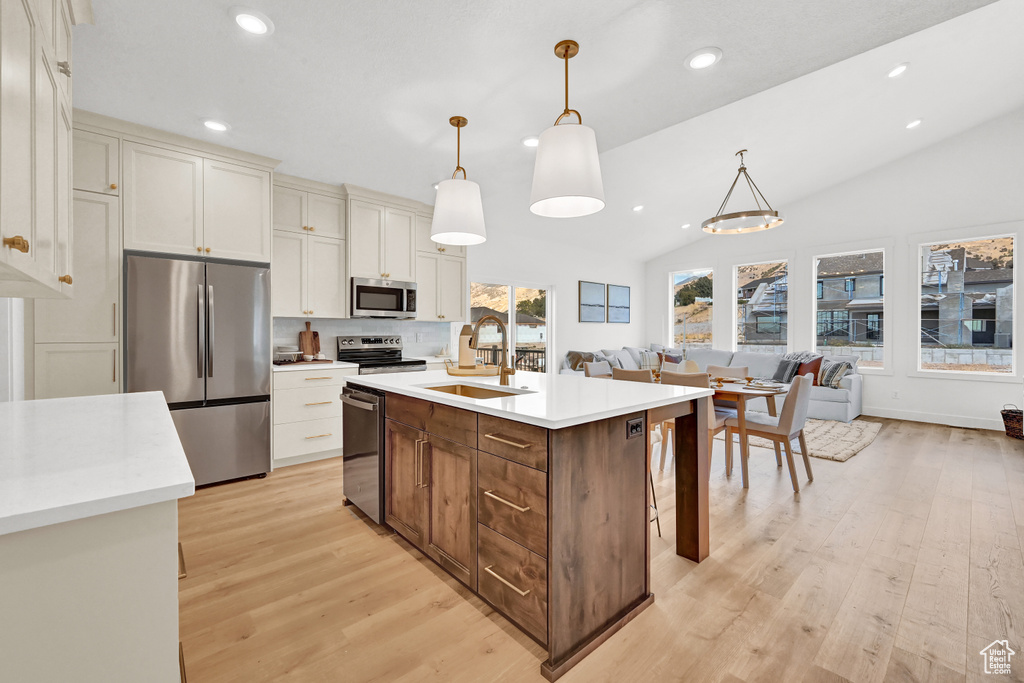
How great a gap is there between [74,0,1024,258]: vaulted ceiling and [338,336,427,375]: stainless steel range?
1515 mm

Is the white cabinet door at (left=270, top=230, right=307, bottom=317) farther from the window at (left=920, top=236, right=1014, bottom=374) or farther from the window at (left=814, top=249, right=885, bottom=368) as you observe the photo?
the window at (left=920, top=236, right=1014, bottom=374)

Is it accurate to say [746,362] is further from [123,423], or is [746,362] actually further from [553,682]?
[123,423]

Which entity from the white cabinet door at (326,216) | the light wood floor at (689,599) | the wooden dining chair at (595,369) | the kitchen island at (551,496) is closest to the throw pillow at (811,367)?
the light wood floor at (689,599)

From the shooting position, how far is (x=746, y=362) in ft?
21.6

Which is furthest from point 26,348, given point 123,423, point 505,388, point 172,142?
point 505,388

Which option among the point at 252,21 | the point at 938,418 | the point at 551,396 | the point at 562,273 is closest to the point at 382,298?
the point at 252,21

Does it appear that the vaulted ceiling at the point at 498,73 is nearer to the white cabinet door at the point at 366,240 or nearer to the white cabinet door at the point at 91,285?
the white cabinet door at the point at 366,240

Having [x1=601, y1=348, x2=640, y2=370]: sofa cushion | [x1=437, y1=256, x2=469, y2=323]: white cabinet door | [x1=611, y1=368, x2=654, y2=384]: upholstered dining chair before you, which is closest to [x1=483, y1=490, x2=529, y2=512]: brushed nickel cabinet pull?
[x1=611, y1=368, x2=654, y2=384]: upholstered dining chair

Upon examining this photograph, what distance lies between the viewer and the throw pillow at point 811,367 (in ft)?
18.9

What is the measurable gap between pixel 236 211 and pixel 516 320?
12.3ft

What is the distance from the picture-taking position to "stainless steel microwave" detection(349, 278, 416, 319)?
4.17 metres

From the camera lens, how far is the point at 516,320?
6383mm

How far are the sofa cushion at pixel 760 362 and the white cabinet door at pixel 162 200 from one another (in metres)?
6.69

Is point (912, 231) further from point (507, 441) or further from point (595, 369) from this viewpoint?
point (507, 441)
